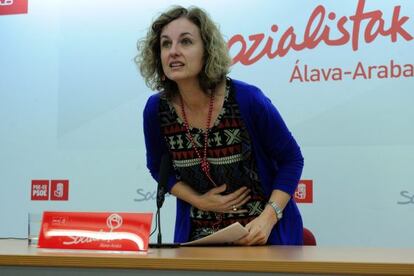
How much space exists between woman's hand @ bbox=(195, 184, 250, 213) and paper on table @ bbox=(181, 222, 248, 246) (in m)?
0.23

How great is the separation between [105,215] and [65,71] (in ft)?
6.79

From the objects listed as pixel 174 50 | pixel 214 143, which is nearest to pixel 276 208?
pixel 214 143

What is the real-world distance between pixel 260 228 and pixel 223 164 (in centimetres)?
24

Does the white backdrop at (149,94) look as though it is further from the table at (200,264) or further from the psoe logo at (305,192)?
the table at (200,264)

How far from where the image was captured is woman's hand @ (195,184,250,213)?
1.64m

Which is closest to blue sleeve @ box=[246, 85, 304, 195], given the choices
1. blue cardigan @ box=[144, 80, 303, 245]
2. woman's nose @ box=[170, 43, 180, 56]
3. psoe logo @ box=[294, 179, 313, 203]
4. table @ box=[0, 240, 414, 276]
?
blue cardigan @ box=[144, 80, 303, 245]

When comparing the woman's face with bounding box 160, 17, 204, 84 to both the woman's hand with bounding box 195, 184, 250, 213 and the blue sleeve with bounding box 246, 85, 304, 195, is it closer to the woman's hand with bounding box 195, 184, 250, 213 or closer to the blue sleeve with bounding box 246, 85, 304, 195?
the blue sleeve with bounding box 246, 85, 304, 195

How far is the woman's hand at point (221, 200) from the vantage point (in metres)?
1.64

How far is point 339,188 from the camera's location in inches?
106

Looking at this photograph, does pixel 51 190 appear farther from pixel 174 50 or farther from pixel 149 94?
pixel 174 50

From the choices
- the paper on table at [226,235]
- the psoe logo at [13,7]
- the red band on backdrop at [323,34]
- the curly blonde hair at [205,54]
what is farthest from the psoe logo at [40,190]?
the paper on table at [226,235]

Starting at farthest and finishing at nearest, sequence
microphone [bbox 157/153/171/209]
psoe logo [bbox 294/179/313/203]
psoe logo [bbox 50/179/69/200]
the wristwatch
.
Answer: psoe logo [bbox 50/179/69/200], psoe logo [bbox 294/179/313/203], the wristwatch, microphone [bbox 157/153/171/209]

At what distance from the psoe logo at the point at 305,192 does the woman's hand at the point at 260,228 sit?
45.1 inches

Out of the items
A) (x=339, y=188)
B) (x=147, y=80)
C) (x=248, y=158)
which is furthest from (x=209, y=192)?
(x=339, y=188)
